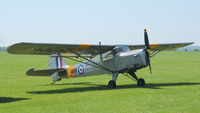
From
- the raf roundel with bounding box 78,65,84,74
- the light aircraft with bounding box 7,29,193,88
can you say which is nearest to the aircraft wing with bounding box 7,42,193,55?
the light aircraft with bounding box 7,29,193,88

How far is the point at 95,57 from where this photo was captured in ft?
56.7

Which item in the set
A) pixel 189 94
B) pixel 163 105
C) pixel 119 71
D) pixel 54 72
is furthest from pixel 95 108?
pixel 54 72

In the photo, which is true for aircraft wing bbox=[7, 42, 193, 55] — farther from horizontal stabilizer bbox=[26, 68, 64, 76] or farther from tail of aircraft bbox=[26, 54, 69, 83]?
tail of aircraft bbox=[26, 54, 69, 83]

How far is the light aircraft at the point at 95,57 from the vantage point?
15.3 meters

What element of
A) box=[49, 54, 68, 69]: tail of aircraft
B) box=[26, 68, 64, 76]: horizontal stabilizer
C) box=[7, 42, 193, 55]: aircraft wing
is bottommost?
box=[26, 68, 64, 76]: horizontal stabilizer

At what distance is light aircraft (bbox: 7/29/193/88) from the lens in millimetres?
15291

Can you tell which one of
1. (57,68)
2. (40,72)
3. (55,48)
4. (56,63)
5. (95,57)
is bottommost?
(40,72)

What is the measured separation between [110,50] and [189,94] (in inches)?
216

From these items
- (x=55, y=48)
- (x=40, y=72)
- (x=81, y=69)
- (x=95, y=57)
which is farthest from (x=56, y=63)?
(x=55, y=48)

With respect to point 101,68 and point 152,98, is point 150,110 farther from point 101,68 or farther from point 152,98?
point 101,68

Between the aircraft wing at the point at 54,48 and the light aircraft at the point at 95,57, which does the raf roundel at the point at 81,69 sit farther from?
the aircraft wing at the point at 54,48

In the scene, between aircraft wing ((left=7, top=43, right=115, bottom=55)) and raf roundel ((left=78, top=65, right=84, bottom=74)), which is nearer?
aircraft wing ((left=7, top=43, right=115, bottom=55))

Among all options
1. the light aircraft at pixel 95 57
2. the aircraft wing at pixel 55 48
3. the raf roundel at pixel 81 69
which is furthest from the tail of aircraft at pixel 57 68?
the aircraft wing at pixel 55 48

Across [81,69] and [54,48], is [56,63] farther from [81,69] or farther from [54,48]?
[54,48]
